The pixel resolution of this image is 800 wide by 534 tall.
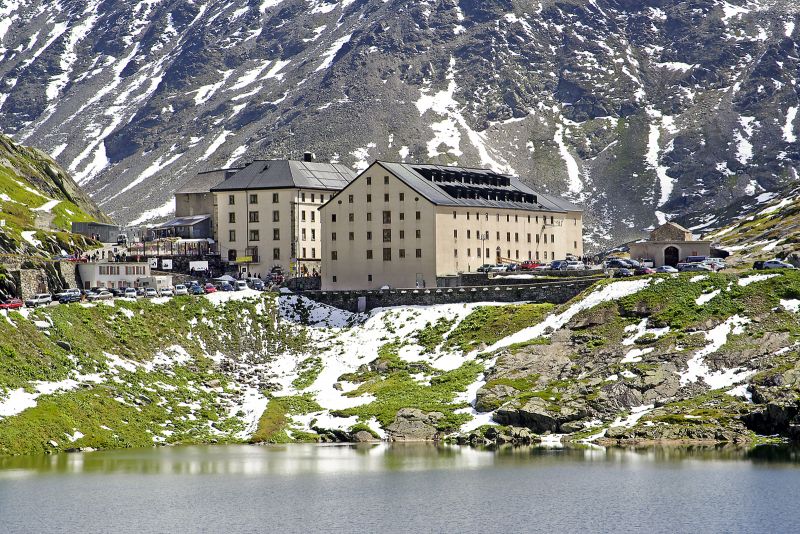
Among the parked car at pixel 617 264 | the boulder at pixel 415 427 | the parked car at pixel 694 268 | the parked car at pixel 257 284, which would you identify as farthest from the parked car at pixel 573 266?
the boulder at pixel 415 427

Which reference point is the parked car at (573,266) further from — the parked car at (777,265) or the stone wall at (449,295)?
the parked car at (777,265)

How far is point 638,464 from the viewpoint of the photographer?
11481cm

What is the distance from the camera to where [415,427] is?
137500 millimetres

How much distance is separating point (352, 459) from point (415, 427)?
14264mm

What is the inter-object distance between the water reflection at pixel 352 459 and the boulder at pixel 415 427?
4.95m

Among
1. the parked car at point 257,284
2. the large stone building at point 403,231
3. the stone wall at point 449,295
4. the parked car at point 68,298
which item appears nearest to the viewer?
the parked car at point 68,298

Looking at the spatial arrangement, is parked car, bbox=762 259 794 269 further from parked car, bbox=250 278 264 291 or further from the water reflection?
parked car, bbox=250 278 264 291

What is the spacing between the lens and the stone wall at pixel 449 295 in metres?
165

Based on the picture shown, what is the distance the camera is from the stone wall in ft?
541

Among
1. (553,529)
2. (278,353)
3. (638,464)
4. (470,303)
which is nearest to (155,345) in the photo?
(278,353)

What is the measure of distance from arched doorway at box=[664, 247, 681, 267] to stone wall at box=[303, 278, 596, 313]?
31060mm

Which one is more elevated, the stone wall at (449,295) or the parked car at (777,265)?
the parked car at (777,265)

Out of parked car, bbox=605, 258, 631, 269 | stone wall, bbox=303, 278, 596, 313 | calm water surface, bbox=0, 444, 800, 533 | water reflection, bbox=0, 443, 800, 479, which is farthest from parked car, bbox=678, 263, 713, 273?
calm water surface, bbox=0, 444, 800, 533

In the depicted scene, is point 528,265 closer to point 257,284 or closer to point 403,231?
point 403,231
